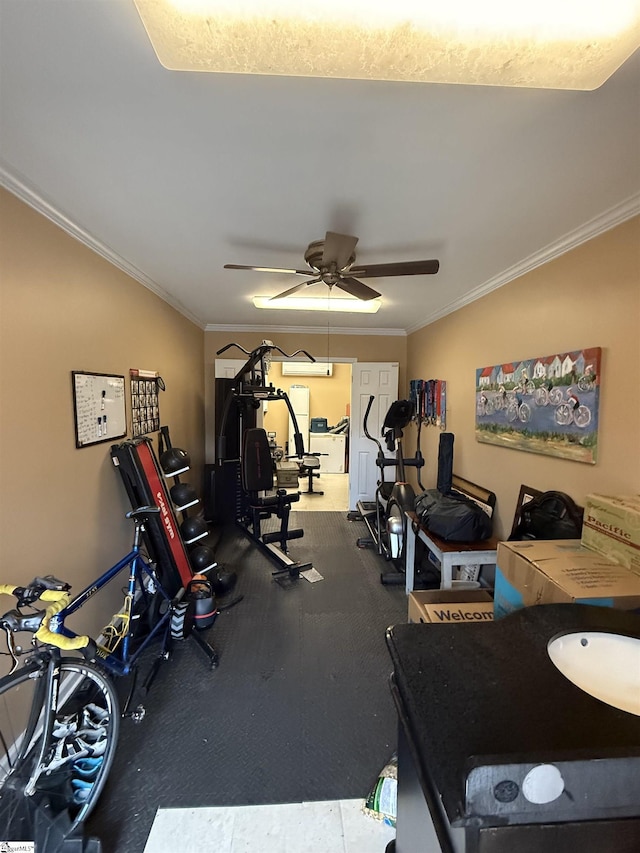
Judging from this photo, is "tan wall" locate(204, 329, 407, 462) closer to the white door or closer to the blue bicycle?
the white door

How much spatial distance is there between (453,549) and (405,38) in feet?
7.75

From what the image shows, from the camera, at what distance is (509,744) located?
60 cm

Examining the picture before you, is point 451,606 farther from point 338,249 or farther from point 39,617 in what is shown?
point 338,249

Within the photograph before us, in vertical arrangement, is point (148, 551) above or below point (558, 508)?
below

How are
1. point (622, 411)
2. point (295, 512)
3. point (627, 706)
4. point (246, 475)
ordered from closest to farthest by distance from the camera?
point (627, 706) < point (622, 411) < point (246, 475) < point (295, 512)

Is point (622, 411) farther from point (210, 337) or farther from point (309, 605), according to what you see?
point (210, 337)

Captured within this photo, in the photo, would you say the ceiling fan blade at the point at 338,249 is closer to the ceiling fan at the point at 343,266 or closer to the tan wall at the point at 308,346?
the ceiling fan at the point at 343,266

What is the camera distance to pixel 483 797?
483 mm

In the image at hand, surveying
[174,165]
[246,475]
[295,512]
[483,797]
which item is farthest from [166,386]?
[483,797]

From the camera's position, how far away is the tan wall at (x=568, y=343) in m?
1.68

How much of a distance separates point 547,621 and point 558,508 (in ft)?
4.32

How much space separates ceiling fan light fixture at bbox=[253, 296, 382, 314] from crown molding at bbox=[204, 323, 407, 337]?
1202 mm

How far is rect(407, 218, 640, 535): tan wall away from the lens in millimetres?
1680

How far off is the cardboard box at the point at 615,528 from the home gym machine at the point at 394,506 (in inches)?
63.7
